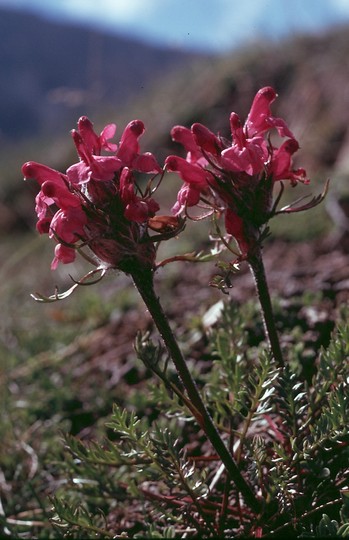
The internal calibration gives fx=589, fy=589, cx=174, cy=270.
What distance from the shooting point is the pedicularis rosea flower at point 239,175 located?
157 centimetres

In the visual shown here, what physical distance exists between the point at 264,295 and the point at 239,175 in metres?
0.37

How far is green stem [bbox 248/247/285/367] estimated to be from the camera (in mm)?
1684

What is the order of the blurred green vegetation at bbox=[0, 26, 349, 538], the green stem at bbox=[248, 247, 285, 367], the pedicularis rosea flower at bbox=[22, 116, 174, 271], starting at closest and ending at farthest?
the pedicularis rosea flower at bbox=[22, 116, 174, 271], the green stem at bbox=[248, 247, 285, 367], the blurred green vegetation at bbox=[0, 26, 349, 538]

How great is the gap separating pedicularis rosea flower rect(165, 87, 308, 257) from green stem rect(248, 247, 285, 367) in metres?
0.05

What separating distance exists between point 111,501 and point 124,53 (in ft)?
140

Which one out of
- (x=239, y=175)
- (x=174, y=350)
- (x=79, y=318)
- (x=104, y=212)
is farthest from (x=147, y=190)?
(x=79, y=318)

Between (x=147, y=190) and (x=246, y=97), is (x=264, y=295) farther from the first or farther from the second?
(x=246, y=97)

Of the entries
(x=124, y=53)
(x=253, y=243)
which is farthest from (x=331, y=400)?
(x=124, y=53)

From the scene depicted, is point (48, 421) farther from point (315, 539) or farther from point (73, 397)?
point (315, 539)

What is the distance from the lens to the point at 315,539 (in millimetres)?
1529

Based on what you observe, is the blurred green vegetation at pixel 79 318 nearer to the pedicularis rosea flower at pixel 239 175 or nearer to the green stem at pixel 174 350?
the green stem at pixel 174 350

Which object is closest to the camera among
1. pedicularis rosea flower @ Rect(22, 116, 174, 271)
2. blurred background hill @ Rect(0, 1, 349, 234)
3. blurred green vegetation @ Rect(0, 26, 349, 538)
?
pedicularis rosea flower @ Rect(22, 116, 174, 271)

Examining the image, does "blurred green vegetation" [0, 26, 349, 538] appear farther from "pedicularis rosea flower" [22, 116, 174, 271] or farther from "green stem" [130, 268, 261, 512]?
"pedicularis rosea flower" [22, 116, 174, 271]

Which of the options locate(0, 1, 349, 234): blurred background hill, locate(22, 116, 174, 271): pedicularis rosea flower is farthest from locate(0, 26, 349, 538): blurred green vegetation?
locate(22, 116, 174, 271): pedicularis rosea flower
